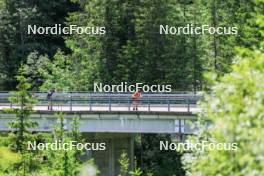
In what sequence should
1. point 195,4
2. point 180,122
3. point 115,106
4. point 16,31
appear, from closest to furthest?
point 180,122 < point 115,106 < point 195,4 < point 16,31

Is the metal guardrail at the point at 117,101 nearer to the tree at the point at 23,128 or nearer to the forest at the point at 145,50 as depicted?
the forest at the point at 145,50

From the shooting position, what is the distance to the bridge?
37.3 metres

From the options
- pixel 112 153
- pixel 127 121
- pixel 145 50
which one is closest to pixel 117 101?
pixel 112 153

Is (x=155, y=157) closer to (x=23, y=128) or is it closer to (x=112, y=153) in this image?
(x=112, y=153)

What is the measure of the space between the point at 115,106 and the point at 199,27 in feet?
53.2

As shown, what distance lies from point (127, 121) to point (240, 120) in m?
27.3

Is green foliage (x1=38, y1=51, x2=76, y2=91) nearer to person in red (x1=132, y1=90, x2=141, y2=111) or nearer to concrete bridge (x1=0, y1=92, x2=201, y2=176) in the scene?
concrete bridge (x1=0, y1=92, x2=201, y2=176)

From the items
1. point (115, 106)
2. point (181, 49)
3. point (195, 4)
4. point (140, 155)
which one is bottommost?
point (140, 155)

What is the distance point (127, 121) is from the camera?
38219 millimetres

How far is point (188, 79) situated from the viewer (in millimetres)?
54500

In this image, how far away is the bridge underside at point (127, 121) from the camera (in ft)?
122

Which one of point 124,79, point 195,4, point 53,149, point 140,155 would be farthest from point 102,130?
point 195,4

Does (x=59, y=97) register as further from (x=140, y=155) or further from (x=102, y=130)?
(x=140, y=155)

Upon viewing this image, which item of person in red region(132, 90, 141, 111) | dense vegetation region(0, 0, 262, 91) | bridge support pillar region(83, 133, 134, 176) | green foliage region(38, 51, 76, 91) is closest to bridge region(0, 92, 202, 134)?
person in red region(132, 90, 141, 111)
